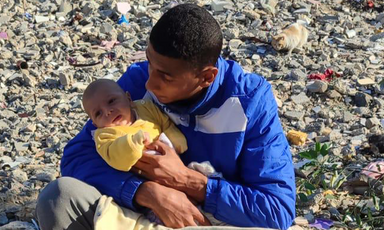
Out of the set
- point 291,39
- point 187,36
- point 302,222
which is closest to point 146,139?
point 187,36

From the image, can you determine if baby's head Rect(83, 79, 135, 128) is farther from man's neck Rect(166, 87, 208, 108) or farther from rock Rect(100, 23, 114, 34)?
rock Rect(100, 23, 114, 34)

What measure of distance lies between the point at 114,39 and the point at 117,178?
117 inches

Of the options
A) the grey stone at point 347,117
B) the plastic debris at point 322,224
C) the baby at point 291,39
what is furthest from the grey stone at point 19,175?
the baby at point 291,39

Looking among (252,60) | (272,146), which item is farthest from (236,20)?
(272,146)

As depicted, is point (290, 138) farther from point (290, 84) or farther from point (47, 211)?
point (47, 211)

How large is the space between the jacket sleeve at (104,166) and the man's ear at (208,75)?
380 mm

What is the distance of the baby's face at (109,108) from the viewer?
306 cm

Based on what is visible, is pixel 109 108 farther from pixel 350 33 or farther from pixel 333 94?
pixel 350 33

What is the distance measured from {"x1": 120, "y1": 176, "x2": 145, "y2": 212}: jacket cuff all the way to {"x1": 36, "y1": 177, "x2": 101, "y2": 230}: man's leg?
113mm

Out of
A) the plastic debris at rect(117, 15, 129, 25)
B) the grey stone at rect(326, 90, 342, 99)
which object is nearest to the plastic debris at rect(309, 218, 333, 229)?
the grey stone at rect(326, 90, 342, 99)

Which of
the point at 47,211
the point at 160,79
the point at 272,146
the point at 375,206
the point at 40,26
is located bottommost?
the point at 40,26

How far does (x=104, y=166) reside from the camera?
3154mm

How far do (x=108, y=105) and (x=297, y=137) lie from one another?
1686mm

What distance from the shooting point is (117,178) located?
3096 millimetres
